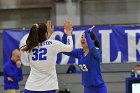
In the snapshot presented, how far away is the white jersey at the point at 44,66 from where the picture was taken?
410 cm

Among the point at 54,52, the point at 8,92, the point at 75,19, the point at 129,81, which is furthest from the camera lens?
the point at 75,19

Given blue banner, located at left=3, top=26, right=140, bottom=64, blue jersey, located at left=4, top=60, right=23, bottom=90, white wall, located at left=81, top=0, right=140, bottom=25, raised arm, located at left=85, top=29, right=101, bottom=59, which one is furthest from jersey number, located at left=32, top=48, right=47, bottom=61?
white wall, located at left=81, top=0, right=140, bottom=25

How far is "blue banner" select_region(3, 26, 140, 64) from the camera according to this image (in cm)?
932

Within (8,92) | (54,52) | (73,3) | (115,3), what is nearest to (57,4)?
(73,3)

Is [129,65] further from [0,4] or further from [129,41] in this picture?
[0,4]

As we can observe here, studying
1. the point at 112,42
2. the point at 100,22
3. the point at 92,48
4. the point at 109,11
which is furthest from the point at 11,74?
the point at 109,11

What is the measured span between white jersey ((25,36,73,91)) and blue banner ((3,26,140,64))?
517 centimetres

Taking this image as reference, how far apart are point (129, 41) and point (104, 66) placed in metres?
0.96

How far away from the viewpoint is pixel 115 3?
36.6 ft

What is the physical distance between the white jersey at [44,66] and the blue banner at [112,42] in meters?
5.17

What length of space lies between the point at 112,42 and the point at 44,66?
5440 millimetres

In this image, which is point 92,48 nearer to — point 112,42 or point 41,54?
point 41,54

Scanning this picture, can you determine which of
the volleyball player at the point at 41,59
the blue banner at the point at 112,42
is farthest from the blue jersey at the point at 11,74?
the volleyball player at the point at 41,59

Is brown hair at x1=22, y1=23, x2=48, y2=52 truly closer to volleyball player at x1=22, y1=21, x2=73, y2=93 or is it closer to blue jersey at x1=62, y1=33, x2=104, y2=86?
volleyball player at x1=22, y1=21, x2=73, y2=93
